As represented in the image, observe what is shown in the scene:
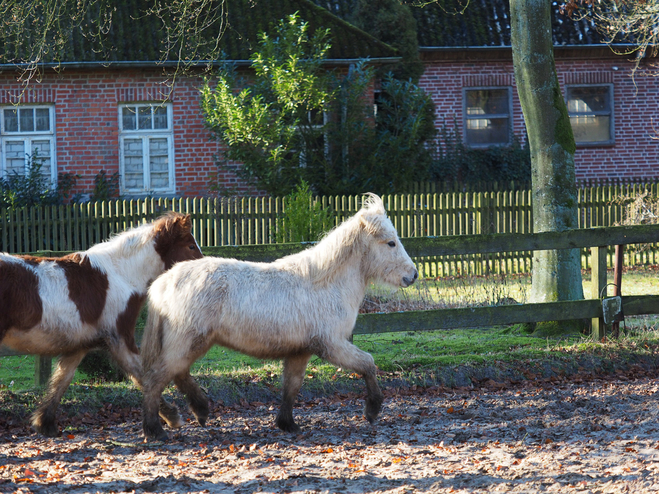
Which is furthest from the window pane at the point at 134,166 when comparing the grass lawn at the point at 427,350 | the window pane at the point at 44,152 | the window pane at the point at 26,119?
the grass lawn at the point at 427,350

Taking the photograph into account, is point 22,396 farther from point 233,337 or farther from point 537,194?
point 537,194

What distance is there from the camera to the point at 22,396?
6.20 metres

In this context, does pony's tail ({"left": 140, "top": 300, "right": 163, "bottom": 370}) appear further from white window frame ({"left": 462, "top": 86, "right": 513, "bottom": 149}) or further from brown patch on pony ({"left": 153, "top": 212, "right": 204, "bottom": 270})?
white window frame ({"left": 462, "top": 86, "right": 513, "bottom": 149})

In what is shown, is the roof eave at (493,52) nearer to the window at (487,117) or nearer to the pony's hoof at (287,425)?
the window at (487,117)

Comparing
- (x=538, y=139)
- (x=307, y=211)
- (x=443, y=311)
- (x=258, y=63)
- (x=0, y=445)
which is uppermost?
(x=258, y=63)

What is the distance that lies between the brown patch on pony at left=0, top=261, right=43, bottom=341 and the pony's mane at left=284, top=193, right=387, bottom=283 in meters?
1.88

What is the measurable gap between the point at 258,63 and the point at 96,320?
10.2m

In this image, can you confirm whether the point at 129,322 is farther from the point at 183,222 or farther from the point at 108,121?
the point at 108,121

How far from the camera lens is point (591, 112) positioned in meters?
19.6

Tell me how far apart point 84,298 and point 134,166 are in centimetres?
1138

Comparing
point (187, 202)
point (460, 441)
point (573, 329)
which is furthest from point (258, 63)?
point (460, 441)

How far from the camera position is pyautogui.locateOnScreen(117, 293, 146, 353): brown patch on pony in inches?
220

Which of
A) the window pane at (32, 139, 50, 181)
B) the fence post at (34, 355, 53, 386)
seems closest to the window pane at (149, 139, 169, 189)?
the window pane at (32, 139, 50, 181)

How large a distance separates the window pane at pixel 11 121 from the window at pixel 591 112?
1379cm
